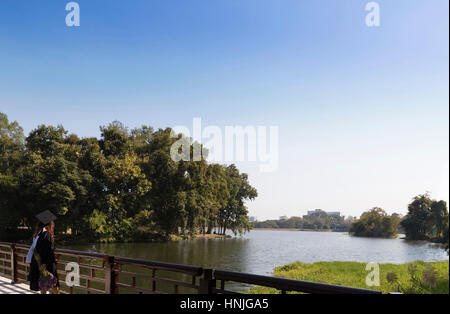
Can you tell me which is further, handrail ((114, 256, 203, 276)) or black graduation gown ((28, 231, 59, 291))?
black graduation gown ((28, 231, 59, 291))

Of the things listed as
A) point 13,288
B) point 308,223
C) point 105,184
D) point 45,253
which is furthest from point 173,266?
point 308,223

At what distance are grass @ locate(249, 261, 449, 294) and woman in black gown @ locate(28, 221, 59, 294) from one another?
32.1ft

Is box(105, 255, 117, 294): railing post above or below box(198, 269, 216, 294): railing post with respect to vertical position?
below

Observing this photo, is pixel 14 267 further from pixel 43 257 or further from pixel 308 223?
pixel 308 223

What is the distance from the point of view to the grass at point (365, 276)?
14414 mm

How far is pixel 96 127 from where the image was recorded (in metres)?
37.2

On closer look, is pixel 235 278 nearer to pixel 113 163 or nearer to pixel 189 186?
pixel 113 163

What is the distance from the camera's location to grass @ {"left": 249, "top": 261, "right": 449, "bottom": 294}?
1441 cm

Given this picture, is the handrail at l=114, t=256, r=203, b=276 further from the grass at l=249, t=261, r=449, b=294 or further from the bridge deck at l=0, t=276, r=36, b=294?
the grass at l=249, t=261, r=449, b=294

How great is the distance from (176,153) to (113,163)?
672cm

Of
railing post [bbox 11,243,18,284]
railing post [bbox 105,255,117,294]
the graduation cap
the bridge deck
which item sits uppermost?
the graduation cap

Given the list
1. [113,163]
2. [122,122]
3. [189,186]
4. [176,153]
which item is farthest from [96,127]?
[189,186]

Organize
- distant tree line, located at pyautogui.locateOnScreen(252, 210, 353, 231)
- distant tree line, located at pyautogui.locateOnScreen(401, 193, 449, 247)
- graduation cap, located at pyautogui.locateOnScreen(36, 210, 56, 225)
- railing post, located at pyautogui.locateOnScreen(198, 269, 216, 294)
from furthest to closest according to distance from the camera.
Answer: distant tree line, located at pyautogui.locateOnScreen(252, 210, 353, 231) → distant tree line, located at pyautogui.locateOnScreen(401, 193, 449, 247) → graduation cap, located at pyautogui.locateOnScreen(36, 210, 56, 225) → railing post, located at pyautogui.locateOnScreen(198, 269, 216, 294)

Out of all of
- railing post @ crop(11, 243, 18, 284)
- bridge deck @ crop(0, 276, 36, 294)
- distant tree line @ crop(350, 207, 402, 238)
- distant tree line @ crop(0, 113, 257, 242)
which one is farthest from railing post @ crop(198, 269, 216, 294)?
distant tree line @ crop(350, 207, 402, 238)
